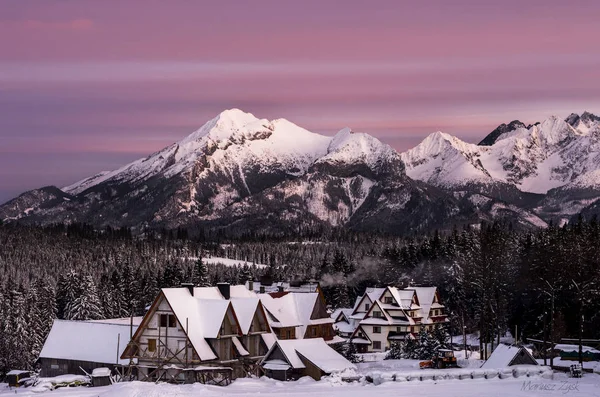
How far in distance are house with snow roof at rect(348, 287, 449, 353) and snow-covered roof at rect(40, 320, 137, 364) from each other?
43710 mm

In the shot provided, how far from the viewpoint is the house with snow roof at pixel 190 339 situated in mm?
74438

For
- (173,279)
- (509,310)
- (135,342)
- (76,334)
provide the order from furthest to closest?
(173,279), (509,310), (76,334), (135,342)

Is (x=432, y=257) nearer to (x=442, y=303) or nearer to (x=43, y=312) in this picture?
(x=442, y=303)

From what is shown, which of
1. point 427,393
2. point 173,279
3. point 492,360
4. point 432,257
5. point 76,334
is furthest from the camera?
point 432,257

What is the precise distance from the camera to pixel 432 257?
17062cm

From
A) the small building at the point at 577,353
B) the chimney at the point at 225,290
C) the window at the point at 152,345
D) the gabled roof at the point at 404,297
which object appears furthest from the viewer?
the gabled roof at the point at 404,297

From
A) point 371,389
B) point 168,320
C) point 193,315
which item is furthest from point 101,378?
point 371,389

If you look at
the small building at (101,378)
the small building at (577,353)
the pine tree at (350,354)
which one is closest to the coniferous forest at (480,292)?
the small building at (577,353)

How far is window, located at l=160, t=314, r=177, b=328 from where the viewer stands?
75.8m

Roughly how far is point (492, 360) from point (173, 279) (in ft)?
251

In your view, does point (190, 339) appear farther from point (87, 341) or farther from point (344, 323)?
point (344, 323)

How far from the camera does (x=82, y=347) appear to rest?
283ft

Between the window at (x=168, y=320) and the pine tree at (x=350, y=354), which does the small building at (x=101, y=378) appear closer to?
the window at (x=168, y=320)

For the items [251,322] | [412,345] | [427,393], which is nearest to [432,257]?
[412,345]
